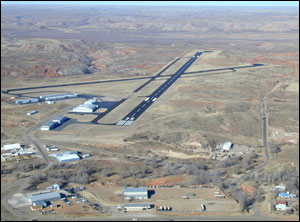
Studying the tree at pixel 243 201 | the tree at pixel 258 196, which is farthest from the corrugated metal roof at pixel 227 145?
the tree at pixel 243 201

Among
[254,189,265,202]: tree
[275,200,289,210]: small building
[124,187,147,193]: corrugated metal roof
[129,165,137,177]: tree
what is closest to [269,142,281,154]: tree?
[254,189,265,202]: tree

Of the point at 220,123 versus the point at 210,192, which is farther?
the point at 220,123

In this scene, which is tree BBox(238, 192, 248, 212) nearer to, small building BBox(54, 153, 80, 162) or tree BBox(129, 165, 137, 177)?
tree BBox(129, 165, 137, 177)

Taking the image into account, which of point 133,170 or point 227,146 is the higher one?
point 133,170

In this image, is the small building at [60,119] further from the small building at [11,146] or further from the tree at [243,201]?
the tree at [243,201]

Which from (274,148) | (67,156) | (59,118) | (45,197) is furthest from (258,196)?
(59,118)

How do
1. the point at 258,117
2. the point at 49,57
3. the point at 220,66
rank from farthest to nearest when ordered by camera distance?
the point at 49,57, the point at 220,66, the point at 258,117

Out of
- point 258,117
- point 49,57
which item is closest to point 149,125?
point 258,117

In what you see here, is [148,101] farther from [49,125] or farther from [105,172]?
[105,172]

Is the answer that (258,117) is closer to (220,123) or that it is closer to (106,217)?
(220,123)
